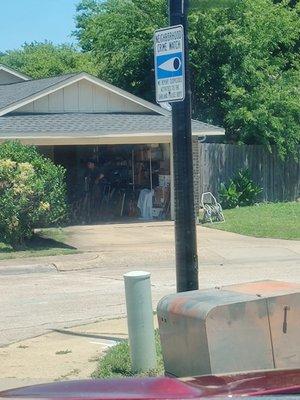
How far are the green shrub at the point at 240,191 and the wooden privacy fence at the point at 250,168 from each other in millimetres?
227

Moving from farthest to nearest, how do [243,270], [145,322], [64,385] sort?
[243,270] < [145,322] < [64,385]

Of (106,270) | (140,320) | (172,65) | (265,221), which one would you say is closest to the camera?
(140,320)

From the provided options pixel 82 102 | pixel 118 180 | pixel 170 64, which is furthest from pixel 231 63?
pixel 170 64

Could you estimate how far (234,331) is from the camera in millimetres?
6344

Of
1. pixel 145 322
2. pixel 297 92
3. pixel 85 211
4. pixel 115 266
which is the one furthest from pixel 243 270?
pixel 297 92

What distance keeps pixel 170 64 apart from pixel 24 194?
1024 centimetres

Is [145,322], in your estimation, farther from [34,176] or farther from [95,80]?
[95,80]

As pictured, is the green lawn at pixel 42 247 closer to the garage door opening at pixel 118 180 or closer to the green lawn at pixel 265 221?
the garage door opening at pixel 118 180

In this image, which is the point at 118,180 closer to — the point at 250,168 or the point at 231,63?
the point at 250,168

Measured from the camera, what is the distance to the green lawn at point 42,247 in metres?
17.8

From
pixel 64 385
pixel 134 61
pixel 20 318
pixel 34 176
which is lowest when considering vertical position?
pixel 20 318

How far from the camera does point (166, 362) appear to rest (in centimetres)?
692

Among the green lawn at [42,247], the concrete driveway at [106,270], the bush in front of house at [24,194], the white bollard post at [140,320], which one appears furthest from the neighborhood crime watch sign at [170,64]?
the bush in front of house at [24,194]

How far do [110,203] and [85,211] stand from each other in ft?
5.22
